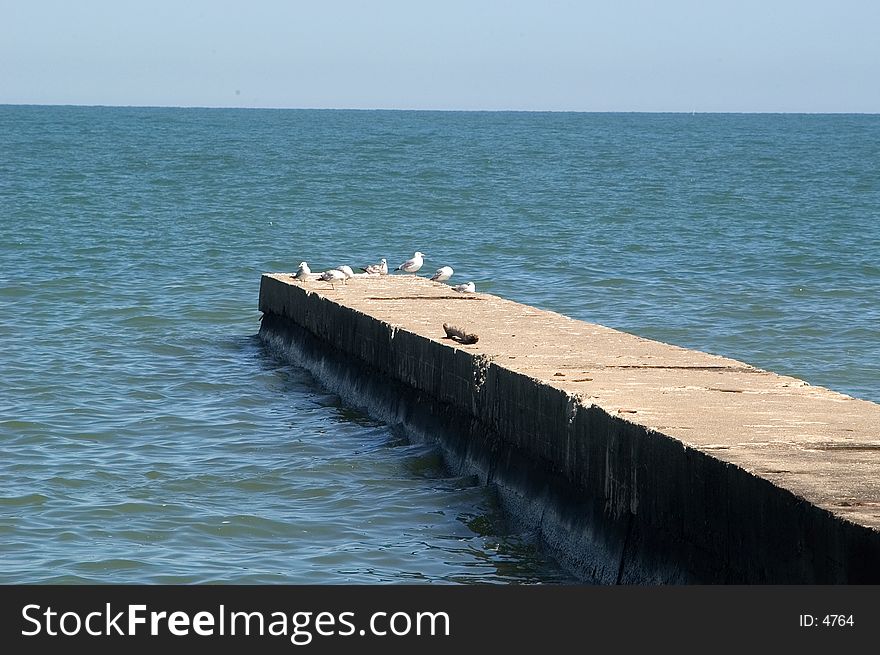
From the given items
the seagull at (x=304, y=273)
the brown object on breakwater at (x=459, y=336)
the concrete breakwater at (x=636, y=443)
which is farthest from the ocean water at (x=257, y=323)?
the seagull at (x=304, y=273)

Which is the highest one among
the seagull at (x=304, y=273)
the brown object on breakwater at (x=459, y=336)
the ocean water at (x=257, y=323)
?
the brown object on breakwater at (x=459, y=336)

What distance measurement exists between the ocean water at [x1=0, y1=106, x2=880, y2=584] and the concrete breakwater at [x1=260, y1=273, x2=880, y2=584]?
319 mm

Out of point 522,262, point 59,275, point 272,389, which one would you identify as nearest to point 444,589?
point 272,389

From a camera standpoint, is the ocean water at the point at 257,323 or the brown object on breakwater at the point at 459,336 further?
the brown object on breakwater at the point at 459,336

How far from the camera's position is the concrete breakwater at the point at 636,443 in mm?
6363

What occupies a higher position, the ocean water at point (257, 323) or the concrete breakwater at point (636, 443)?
the concrete breakwater at point (636, 443)

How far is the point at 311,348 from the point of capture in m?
14.7

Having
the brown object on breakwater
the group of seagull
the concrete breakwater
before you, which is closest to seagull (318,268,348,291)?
the group of seagull

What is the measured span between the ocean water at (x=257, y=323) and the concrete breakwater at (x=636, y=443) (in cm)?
32

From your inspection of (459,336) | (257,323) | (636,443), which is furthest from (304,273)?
(636,443)

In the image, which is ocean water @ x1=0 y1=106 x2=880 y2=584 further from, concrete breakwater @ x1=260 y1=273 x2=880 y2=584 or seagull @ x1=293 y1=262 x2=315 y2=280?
seagull @ x1=293 y1=262 x2=315 y2=280

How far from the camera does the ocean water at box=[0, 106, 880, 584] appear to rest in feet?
28.9

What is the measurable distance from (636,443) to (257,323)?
37.2 ft

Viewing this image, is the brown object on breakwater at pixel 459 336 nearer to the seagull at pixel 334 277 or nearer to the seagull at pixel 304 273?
the seagull at pixel 334 277
